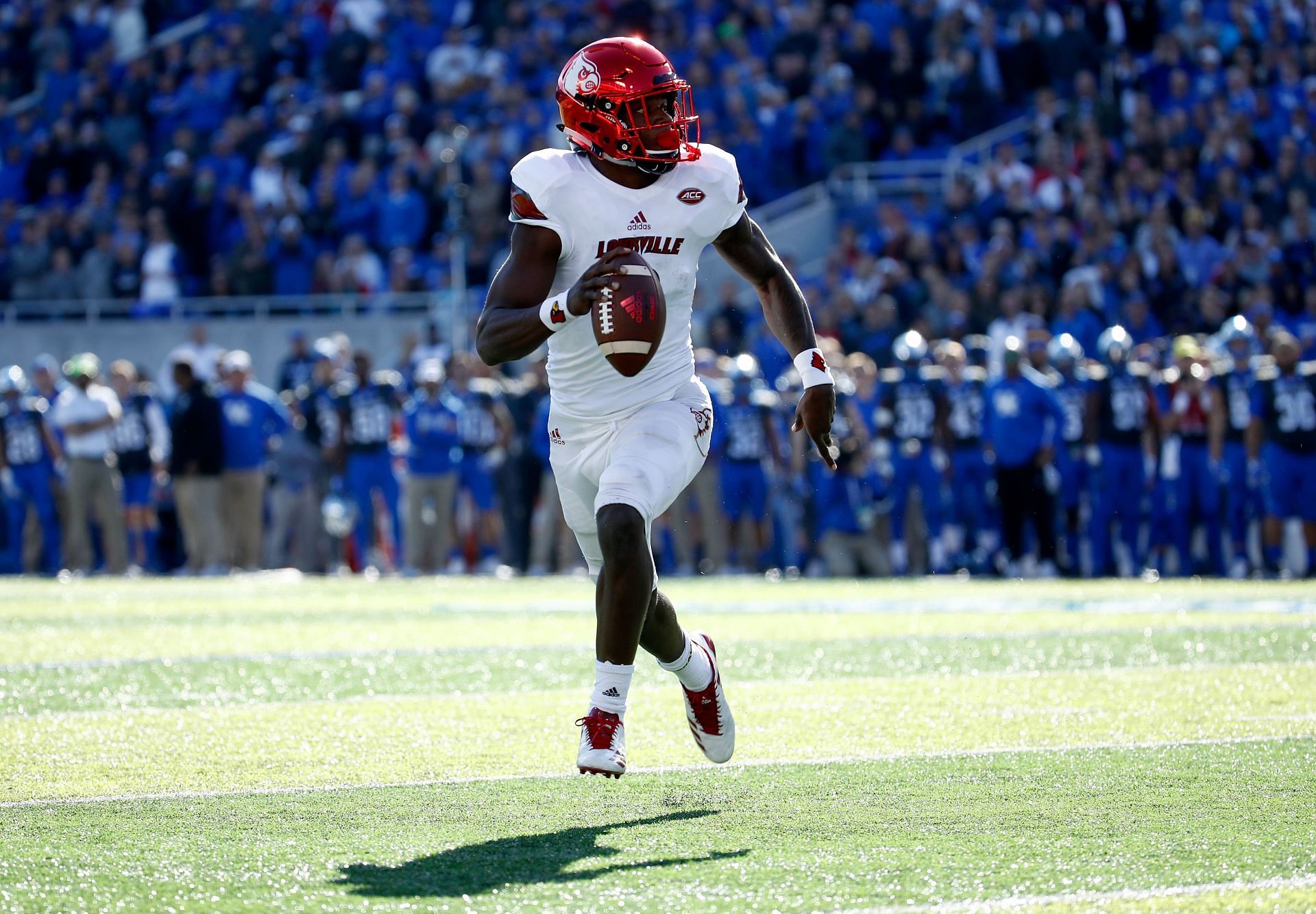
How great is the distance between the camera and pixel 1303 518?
12023mm

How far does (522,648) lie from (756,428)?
592cm

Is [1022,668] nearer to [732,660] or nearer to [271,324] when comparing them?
[732,660]

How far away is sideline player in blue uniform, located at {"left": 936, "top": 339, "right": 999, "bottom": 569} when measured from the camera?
13.1 meters

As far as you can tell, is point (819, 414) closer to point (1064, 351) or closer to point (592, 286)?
point (592, 286)

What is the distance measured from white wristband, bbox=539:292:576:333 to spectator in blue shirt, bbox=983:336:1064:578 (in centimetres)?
847

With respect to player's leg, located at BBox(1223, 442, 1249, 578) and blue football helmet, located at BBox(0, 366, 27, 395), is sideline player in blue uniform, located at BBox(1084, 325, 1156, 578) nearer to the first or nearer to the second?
player's leg, located at BBox(1223, 442, 1249, 578)

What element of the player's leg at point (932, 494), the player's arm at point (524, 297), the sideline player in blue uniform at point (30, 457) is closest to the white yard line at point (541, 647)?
the player's arm at point (524, 297)

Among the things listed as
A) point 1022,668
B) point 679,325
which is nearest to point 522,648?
point 1022,668

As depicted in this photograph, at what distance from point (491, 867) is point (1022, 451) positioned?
30.9ft

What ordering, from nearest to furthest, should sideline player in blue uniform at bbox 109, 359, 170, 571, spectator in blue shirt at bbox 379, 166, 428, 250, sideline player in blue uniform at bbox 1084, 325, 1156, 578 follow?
1. sideline player in blue uniform at bbox 1084, 325, 1156, 578
2. sideline player in blue uniform at bbox 109, 359, 170, 571
3. spectator in blue shirt at bbox 379, 166, 428, 250

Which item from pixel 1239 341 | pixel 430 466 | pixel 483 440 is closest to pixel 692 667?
pixel 1239 341

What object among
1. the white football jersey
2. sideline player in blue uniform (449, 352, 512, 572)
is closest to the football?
the white football jersey

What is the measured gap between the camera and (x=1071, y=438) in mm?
12953

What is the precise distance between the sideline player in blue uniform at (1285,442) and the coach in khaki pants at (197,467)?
24.7ft
